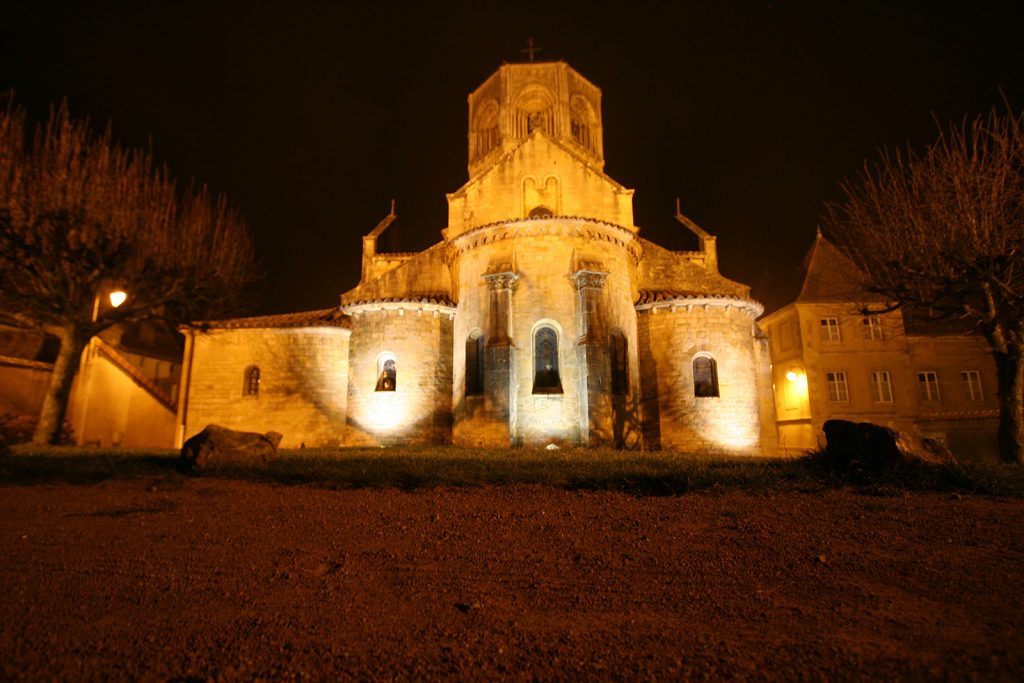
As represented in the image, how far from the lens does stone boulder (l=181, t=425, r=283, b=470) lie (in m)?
11.0

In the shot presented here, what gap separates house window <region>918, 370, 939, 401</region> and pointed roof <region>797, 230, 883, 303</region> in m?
4.71

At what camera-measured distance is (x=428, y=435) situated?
19812 millimetres

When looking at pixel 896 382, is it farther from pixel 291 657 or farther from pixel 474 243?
pixel 291 657

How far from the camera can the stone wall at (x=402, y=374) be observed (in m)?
19.9

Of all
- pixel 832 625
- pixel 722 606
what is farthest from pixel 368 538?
pixel 832 625

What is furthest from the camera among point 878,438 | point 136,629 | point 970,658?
point 878,438

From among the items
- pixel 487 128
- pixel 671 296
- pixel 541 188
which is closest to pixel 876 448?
pixel 671 296

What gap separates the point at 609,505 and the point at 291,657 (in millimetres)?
4935

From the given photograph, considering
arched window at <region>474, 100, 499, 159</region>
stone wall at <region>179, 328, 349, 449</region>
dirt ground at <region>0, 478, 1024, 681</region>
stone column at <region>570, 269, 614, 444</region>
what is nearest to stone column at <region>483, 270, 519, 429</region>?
stone column at <region>570, 269, 614, 444</region>

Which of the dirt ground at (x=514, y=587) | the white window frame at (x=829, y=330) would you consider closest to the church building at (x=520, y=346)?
the white window frame at (x=829, y=330)

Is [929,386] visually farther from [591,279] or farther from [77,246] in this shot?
[77,246]

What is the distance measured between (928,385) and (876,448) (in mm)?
24139

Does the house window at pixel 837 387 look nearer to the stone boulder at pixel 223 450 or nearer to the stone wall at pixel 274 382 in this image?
the stone wall at pixel 274 382

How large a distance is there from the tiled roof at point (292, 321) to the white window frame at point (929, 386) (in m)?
27.5
